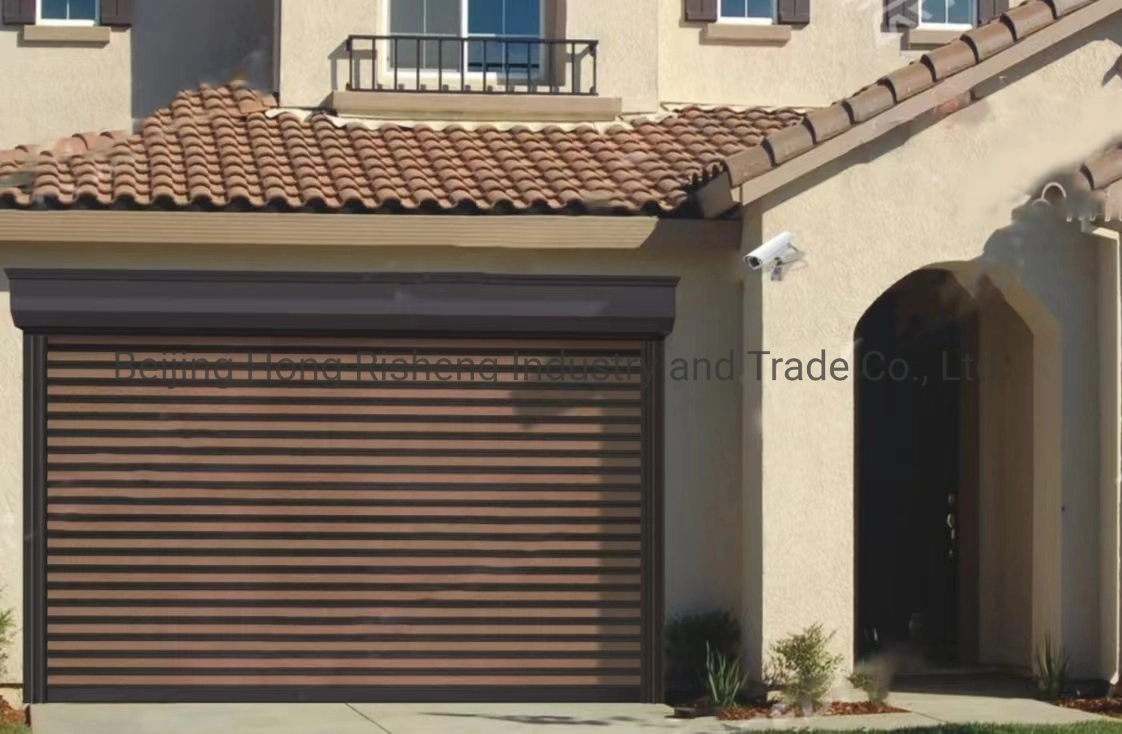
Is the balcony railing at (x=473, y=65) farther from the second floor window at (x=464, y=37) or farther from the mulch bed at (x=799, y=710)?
the mulch bed at (x=799, y=710)

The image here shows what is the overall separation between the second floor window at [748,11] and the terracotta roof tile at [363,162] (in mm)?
1062

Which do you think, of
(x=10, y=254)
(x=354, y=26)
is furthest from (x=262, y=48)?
(x=10, y=254)

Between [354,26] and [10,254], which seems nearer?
[10,254]

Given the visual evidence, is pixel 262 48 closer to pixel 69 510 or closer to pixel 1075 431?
pixel 69 510

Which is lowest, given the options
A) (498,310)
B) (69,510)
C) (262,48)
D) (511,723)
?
(511,723)

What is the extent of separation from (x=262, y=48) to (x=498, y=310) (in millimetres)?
4514

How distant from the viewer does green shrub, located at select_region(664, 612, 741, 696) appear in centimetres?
1334

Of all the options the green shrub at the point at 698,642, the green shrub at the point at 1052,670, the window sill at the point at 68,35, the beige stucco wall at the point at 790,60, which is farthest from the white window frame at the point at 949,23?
the window sill at the point at 68,35

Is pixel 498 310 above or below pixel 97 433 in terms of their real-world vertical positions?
above

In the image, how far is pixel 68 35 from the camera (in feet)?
53.1

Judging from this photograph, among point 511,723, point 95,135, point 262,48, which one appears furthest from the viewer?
point 262,48

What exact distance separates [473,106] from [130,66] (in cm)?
314

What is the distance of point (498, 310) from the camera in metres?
13.5

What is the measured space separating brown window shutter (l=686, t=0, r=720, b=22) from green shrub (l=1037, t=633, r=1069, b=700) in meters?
6.32
